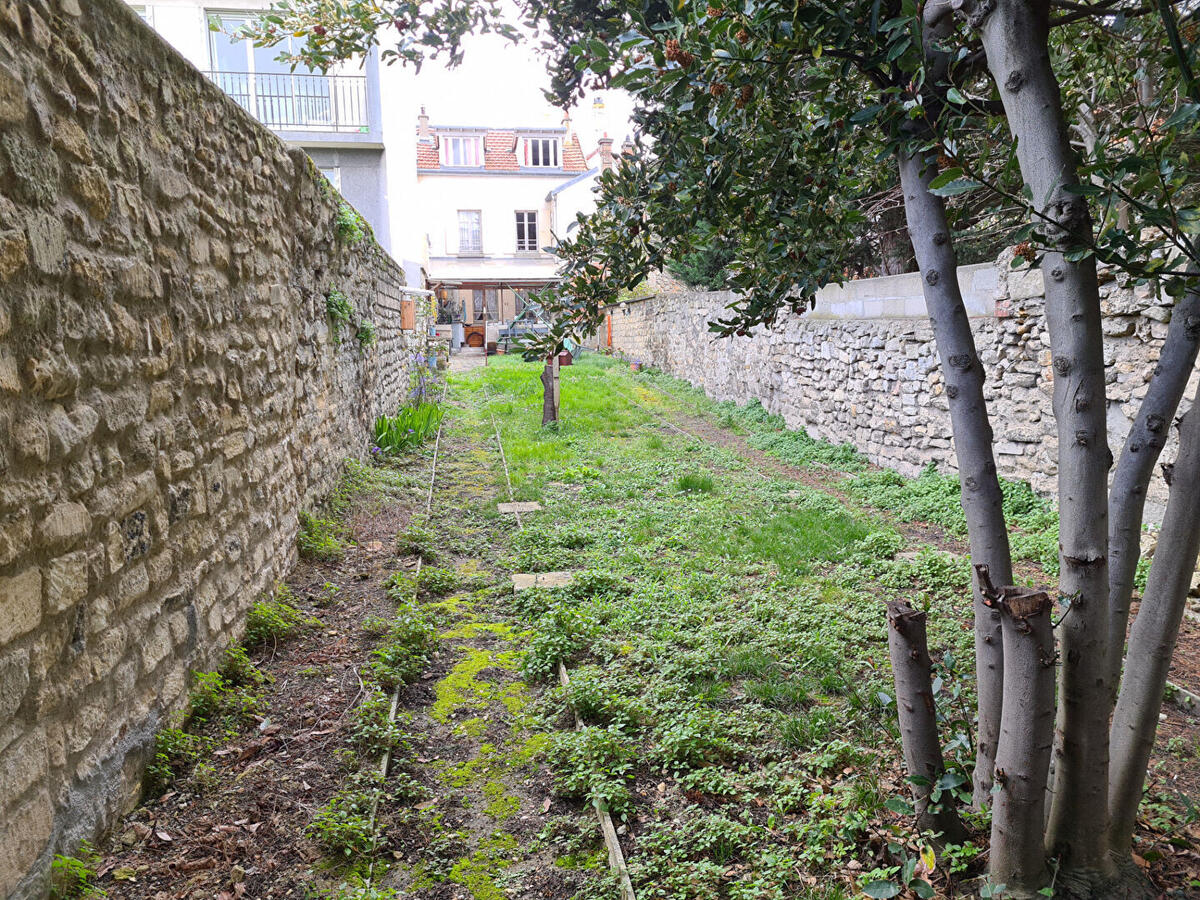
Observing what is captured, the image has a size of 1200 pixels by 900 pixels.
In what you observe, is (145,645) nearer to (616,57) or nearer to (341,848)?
(341,848)

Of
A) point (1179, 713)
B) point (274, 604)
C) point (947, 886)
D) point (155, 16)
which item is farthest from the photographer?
point (155, 16)

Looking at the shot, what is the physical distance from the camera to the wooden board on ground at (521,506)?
288 inches

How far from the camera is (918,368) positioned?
8.34 meters

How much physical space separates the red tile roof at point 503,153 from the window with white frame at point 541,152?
16.3 inches

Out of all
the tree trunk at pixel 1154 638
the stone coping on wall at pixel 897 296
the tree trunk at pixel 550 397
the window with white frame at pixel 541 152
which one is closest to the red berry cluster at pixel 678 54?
the tree trunk at pixel 1154 638

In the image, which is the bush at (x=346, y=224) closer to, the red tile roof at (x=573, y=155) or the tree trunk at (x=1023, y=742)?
the tree trunk at (x=1023, y=742)

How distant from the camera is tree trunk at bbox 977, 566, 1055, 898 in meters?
2.09

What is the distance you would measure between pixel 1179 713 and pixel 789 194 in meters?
2.93

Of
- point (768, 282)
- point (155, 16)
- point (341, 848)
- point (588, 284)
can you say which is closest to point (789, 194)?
point (768, 282)

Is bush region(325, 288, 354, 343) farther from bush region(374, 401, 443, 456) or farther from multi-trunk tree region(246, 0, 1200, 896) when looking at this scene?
multi-trunk tree region(246, 0, 1200, 896)

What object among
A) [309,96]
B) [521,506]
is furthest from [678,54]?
[309,96]

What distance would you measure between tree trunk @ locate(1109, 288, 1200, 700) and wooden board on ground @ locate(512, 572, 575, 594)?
137 inches

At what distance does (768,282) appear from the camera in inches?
128

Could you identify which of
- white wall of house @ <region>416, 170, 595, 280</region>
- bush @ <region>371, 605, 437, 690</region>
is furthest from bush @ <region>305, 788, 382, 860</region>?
white wall of house @ <region>416, 170, 595, 280</region>
